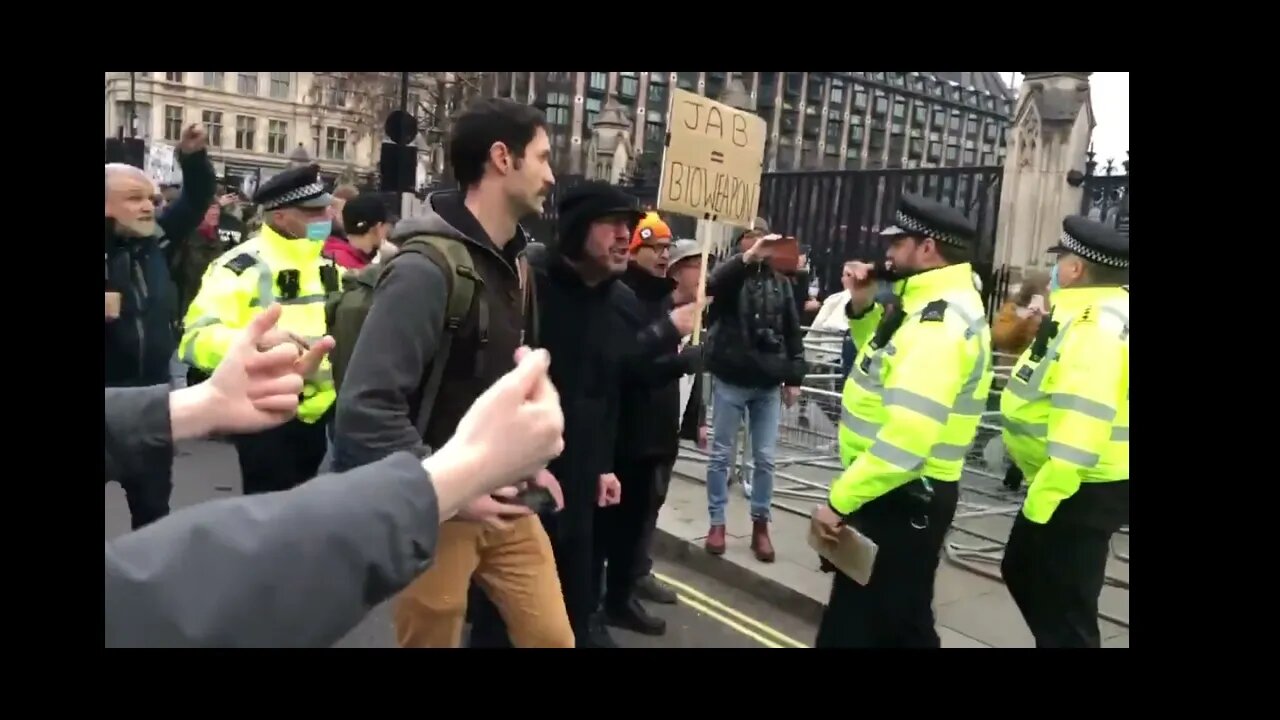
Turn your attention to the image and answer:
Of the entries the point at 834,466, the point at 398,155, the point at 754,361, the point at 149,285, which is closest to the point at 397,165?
the point at 398,155

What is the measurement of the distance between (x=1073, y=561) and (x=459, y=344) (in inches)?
83.9

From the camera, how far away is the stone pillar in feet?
26.8

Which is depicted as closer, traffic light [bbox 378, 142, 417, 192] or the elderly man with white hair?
the elderly man with white hair

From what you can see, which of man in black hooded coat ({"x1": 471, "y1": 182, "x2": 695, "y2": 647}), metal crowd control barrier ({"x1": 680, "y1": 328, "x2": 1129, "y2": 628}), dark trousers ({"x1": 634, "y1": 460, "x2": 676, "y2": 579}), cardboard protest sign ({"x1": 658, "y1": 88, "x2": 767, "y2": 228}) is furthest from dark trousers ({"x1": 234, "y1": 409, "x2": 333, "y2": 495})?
metal crowd control barrier ({"x1": 680, "y1": 328, "x2": 1129, "y2": 628})

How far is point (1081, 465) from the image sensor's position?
300 cm

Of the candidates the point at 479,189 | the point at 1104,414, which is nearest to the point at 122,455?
the point at 479,189

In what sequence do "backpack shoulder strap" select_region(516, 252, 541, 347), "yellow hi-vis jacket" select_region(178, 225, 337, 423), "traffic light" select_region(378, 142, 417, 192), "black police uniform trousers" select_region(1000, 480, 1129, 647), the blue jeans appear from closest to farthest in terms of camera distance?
"backpack shoulder strap" select_region(516, 252, 541, 347) < "black police uniform trousers" select_region(1000, 480, 1129, 647) < "yellow hi-vis jacket" select_region(178, 225, 337, 423) < the blue jeans < "traffic light" select_region(378, 142, 417, 192)

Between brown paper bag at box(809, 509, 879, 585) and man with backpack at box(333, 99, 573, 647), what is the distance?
90 centimetres

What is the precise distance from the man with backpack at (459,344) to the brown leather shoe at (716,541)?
2.70 m

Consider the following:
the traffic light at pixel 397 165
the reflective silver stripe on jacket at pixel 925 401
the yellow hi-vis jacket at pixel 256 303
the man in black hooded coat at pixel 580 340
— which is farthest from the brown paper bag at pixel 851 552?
the traffic light at pixel 397 165

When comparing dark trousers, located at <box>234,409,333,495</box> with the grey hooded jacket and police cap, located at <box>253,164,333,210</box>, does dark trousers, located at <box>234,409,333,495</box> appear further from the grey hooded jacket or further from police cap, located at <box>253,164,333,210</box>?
the grey hooded jacket

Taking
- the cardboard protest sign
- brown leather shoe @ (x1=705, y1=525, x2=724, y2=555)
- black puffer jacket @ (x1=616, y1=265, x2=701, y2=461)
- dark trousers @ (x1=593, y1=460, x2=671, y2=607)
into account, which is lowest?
brown leather shoe @ (x1=705, y1=525, x2=724, y2=555)

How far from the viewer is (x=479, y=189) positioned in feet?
8.79

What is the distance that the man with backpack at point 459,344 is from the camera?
2.31m
